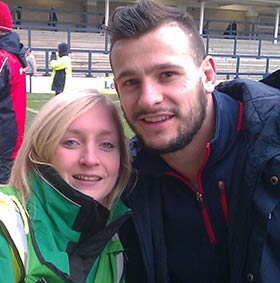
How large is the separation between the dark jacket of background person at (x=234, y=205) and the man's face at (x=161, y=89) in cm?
13

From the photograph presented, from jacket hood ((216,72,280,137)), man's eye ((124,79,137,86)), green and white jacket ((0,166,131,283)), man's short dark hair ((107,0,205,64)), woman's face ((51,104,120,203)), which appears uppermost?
man's short dark hair ((107,0,205,64))

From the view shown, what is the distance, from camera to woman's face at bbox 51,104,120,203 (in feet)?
5.76

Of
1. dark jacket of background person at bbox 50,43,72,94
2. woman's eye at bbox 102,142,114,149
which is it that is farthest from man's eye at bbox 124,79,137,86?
dark jacket of background person at bbox 50,43,72,94

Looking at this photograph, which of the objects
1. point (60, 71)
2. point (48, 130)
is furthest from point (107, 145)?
point (60, 71)

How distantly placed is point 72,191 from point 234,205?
0.58 meters

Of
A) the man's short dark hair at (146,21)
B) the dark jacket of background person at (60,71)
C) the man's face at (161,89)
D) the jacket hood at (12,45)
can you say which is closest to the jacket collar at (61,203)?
the man's face at (161,89)

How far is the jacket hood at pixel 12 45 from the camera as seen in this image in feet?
13.7

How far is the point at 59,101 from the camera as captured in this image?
1.83 metres

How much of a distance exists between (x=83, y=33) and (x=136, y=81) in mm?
24236

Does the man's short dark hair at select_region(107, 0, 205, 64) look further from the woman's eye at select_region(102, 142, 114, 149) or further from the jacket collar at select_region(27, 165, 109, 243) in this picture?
the jacket collar at select_region(27, 165, 109, 243)

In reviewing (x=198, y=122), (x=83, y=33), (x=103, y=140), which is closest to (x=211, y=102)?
(x=198, y=122)

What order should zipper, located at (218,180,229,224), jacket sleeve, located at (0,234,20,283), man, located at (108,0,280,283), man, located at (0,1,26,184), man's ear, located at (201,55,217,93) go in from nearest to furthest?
1. jacket sleeve, located at (0,234,20,283)
2. man, located at (108,0,280,283)
3. zipper, located at (218,180,229,224)
4. man's ear, located at (201,55,217,93)
5. man, located at (0,1,26,184)

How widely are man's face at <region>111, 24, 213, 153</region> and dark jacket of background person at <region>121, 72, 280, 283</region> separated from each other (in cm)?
13

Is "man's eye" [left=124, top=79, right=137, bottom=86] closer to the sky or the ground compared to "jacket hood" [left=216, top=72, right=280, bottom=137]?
closer to the sky
